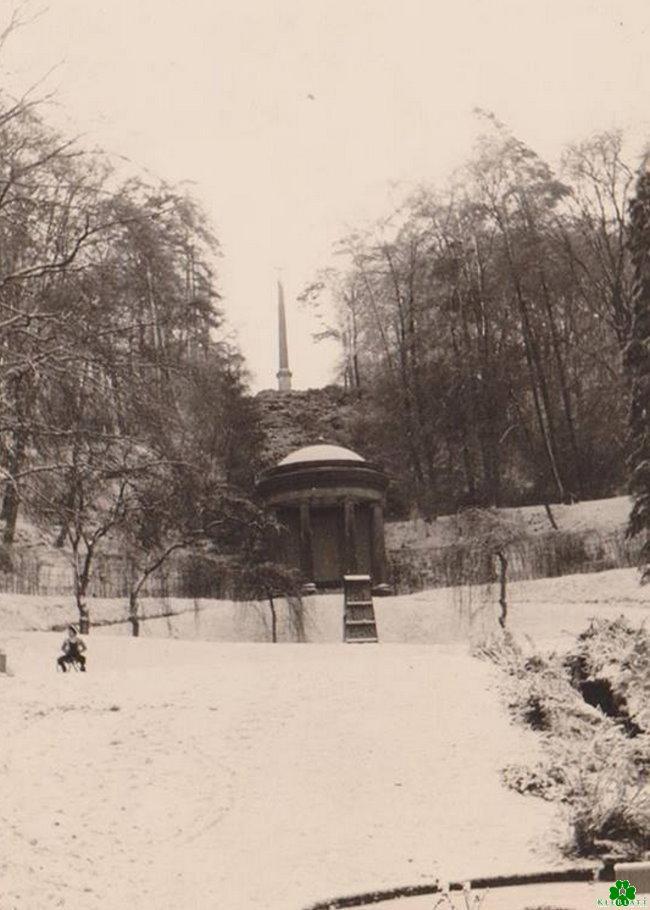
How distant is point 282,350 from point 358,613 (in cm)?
2914

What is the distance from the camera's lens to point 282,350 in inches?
1855

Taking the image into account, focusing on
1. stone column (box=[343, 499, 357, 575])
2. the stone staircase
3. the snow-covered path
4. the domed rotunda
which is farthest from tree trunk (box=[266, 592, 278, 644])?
the snow-covered path

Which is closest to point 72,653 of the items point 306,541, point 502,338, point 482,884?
point 482,884

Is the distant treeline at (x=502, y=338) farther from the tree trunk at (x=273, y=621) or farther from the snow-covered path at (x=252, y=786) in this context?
the snow-covered path at (x=252, y=786)

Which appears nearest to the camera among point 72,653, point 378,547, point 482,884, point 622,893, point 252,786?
point 622,893

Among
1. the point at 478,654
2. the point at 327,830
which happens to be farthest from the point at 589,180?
the point at 327,830

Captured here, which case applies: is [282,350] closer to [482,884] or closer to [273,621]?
[273,621]

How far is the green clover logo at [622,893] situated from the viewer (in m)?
5.81

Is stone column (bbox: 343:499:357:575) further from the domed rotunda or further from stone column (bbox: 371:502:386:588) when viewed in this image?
stone column (bbox: 371:502:386:588)

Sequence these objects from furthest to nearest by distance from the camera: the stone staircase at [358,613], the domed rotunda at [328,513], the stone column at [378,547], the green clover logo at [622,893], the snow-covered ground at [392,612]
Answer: the stone column at [378,547], the domed rotunda at [328,513], the snow-covered ground at [392,612], the stone staircase at [358,613], the green clover logo at [622,893]

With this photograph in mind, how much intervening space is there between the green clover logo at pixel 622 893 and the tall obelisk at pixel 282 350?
128ft

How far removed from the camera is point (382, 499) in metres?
27.9

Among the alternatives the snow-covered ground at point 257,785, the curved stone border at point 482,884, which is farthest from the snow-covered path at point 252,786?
the curved stone border at point 482,884

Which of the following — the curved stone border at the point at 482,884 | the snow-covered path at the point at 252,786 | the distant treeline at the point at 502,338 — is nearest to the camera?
the curved stone border at the point at 482,884
